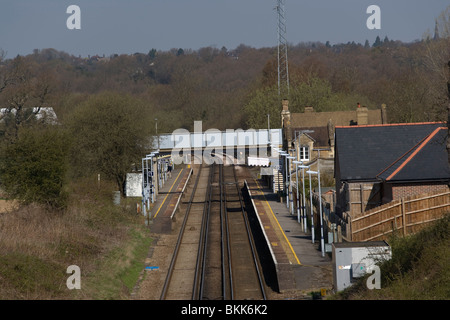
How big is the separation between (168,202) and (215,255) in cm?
1455

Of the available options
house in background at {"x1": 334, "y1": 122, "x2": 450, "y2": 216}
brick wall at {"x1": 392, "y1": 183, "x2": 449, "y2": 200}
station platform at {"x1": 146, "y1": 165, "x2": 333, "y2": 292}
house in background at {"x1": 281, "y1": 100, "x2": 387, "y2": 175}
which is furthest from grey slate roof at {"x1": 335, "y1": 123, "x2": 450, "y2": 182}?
house in background at {"x1": 281, "y1": 100, "x2": 387, "y2": 175}

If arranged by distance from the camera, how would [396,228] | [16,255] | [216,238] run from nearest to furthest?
1. [16,255]
2. [396,228]
3. [216,238]

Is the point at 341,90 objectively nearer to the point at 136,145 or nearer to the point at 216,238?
the point at 136,145

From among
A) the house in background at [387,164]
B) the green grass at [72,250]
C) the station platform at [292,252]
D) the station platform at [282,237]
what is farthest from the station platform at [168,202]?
the house in background at [387,164]

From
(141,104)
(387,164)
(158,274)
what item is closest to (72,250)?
(158,274)

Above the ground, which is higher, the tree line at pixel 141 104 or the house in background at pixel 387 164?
the tree line at pixel 141 104

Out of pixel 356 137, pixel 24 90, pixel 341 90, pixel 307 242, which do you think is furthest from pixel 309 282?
pixel 341 90

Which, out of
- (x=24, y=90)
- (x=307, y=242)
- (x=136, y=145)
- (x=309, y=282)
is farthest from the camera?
(x=24, y=90)

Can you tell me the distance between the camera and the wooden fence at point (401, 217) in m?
24.1

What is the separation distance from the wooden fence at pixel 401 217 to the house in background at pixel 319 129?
19143 millimetres

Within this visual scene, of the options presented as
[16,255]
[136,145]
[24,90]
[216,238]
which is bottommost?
[216,238]

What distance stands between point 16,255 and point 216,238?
645 inches

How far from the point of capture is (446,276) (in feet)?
45.6

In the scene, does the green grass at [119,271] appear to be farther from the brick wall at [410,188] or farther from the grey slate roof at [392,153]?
the brick wall at [410,188]
